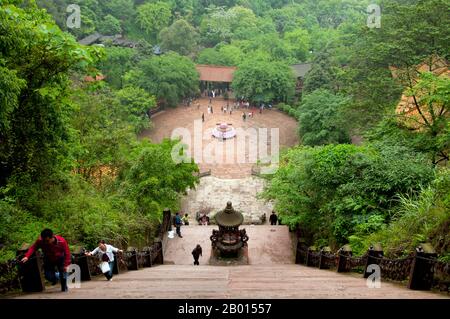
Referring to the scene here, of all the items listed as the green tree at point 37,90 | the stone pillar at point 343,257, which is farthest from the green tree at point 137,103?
the stone pillar at point 343,257

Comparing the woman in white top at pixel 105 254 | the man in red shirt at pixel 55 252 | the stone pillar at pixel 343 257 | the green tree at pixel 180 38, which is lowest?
the stone pillar at pixel 343 257

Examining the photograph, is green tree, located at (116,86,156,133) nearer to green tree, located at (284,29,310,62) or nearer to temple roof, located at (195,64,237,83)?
temple roof, located at (195,64,237,83)

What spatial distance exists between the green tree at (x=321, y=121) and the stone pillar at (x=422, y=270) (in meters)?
22.3

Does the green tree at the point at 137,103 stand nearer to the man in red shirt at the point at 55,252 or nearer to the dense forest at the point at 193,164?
the dense forest at the point at 193,164

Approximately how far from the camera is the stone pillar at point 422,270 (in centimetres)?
645

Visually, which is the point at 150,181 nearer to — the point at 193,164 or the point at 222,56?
the point at 193,164

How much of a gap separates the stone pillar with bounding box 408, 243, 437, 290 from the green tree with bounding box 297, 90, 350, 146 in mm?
22335

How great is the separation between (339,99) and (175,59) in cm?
1684

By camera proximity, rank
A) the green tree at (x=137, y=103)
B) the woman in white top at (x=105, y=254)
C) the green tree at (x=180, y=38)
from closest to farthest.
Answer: the woman in white top at (x=105, y=254) < the green tree at (x=137, y=103) < the green tree at (x=180, y=38)

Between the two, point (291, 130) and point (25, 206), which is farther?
point (291, 130)

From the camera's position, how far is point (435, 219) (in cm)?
827

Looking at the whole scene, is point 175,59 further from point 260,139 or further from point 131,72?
point 260,139
